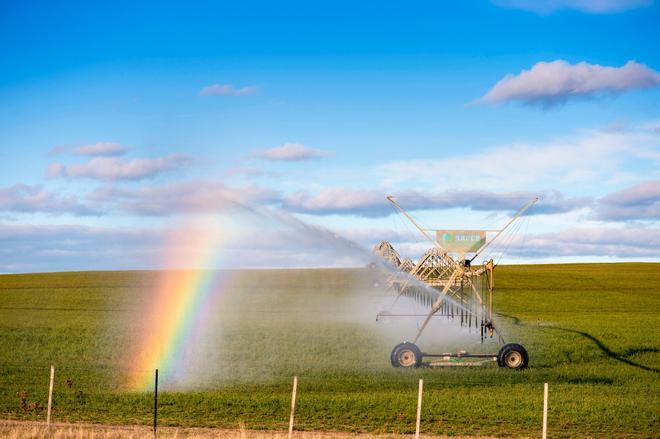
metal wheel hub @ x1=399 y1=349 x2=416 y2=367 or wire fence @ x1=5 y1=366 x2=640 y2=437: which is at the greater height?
metal wheel hub @ x1=399 y1=349 x2=416 y2=367

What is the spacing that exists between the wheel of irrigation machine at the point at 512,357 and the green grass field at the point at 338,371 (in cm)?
56

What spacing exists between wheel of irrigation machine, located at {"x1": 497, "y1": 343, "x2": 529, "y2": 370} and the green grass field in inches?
21.9

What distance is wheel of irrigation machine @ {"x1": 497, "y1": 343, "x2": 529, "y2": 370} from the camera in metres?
35.1

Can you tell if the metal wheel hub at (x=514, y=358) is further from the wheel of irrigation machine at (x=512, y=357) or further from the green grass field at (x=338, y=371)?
the green grass field at (x=338, y=371)

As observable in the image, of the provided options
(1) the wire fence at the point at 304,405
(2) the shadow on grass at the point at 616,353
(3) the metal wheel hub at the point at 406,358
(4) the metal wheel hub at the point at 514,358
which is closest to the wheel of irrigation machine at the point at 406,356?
(3) the metal wheel hub at the point at 406,358

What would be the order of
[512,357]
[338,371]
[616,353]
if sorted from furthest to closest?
[616,353]
[338,371]
[512,357]

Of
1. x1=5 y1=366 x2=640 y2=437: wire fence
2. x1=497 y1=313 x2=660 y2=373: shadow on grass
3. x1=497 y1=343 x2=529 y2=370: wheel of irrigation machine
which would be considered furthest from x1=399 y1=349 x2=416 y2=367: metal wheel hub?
x1=497 y1=313 x2=660 y2=373: shadow on grass

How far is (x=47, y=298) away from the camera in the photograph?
84562 millimetres

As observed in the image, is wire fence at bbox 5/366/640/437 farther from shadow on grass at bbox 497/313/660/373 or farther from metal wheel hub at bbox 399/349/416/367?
shadow on grass at bbox 497/313/660/373

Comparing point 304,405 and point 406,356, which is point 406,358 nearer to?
point 406,356

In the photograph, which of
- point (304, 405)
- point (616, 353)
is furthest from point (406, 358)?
point (616, 353)

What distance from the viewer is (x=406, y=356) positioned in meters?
34.3

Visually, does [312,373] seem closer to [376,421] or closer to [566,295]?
[376,421]

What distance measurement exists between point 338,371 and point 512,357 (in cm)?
819
